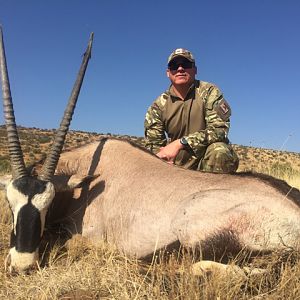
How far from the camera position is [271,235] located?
10.4ft

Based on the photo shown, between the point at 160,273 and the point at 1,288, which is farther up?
the point at 160,273

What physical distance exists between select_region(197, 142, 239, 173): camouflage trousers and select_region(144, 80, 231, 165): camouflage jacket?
5.0 inches

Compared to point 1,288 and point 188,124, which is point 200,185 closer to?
point 1,288

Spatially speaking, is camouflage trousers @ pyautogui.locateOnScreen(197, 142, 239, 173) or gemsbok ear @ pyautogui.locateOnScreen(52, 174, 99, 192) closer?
gemsbok ear @ pyautogui.locateOnScreen(52, 174, 99, 192)

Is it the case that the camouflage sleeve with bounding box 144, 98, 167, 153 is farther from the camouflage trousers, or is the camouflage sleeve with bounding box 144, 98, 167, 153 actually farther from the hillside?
the camouflage trousers

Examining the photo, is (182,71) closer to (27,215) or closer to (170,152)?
(170,152)

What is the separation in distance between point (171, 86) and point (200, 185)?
2.89m

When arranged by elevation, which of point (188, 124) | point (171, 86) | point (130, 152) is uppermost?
point (171, 86)

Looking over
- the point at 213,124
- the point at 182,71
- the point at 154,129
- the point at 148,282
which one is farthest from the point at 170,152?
the point at 148,282

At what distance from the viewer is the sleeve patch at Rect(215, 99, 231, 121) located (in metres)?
5.82

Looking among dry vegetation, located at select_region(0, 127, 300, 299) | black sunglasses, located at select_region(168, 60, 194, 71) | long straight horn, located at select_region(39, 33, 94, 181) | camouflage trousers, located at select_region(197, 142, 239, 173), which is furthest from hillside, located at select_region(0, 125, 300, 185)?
dry vegetation, located at select_region(0, 127, 300, 299)

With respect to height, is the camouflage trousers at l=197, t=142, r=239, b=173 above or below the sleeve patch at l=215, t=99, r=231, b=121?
below

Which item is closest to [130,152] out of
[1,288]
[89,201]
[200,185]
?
[89,201]

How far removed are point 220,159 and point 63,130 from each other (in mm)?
2045
